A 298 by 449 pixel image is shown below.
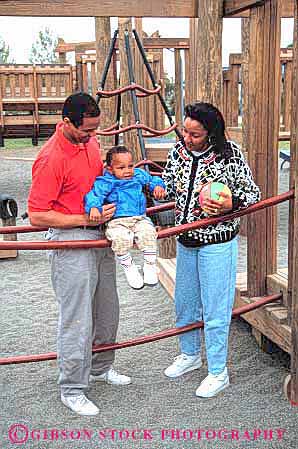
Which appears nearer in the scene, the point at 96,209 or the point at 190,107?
the point at 96,209

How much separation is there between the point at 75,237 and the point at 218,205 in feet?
2.37

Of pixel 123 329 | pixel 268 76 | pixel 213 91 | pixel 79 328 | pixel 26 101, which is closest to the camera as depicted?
pixel 79 328

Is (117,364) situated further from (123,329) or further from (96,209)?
(96,209)

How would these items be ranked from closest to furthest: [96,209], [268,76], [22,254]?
[96,209]
[268,76]
[22,254]

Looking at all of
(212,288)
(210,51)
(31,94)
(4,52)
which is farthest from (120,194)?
(4,52)

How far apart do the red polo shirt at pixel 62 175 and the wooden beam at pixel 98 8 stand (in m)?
1.36

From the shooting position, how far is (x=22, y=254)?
728 centimetres

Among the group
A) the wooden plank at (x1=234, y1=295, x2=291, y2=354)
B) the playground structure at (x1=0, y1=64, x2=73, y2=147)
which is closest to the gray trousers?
the wooden plank at (x1=234, y1=295, x2=291, y2=354)

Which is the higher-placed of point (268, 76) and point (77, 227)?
point (268, 76)

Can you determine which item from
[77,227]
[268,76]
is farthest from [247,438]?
[268,76]

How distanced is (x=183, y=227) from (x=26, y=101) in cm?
945

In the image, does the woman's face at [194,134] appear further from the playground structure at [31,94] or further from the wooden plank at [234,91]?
the playground structure at [31,94]

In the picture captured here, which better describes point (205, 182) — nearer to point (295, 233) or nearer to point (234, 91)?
point (295, 233)

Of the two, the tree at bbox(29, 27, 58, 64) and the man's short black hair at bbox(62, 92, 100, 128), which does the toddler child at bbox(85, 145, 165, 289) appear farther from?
the tree at bbox(29, 27, 58, 64)
